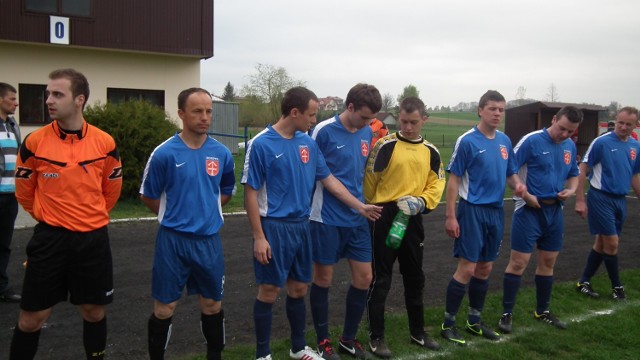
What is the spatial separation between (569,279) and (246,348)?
15.5 ft

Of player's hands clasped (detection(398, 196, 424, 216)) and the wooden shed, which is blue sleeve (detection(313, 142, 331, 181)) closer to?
player's hands clasped (detection(398, 196, 424, 216))

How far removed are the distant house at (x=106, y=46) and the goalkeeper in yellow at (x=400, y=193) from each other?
1456cm

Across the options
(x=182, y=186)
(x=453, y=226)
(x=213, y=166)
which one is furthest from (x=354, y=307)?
(x=182, y=186)

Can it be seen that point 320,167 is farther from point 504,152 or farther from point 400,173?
point 504,152

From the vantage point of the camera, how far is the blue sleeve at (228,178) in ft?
13.7

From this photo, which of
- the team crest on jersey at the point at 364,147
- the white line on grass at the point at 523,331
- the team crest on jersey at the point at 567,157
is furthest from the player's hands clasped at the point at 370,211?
the team crest on jersey at the point at 567,157

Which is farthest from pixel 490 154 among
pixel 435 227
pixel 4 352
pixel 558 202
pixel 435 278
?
pixel 435 227

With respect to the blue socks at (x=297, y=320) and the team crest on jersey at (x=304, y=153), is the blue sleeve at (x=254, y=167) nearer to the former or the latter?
the team crest on jersey at (x=304, y=153)

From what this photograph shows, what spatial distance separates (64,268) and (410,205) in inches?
102

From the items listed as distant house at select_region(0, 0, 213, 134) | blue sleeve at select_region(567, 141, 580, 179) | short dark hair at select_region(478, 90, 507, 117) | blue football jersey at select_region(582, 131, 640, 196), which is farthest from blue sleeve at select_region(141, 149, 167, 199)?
distant house at select_region(0, 0, 213, 134)

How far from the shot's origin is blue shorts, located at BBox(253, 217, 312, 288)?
421cm

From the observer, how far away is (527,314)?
5.97m

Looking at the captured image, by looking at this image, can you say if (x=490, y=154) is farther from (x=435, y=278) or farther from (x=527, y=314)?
(x=435, y=278)

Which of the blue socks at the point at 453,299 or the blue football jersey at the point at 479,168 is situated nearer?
the blue football jersey at the point at 479,168
